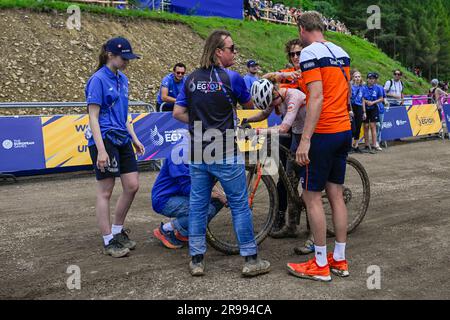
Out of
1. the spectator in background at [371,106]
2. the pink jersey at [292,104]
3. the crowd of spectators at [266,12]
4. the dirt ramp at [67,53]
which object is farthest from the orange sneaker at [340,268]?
the crowd of spectators at [266,12]

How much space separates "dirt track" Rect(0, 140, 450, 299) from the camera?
4.04m

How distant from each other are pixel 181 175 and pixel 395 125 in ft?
40.3

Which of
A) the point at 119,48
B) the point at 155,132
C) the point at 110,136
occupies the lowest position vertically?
the point at 155,132

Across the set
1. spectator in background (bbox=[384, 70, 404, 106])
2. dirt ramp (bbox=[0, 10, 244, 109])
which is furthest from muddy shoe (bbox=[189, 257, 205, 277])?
dirt ramp (bbox=[0, 10, 244, 109])

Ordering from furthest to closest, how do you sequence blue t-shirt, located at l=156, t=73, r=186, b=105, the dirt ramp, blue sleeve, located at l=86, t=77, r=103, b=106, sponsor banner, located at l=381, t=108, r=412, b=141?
the dirt ramp
sponsor banner, located at l=381, t=108, r=412, b=141
blue t-shirt, located at l=156, t=73, r=186, b=105
blue sleeve, located at l=86, t=77, r=103, b=106

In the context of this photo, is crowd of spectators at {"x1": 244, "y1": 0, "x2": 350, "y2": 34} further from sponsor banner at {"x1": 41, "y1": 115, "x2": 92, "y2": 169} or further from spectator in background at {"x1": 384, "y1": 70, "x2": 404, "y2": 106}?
sponsor banner at {"x1": 41, "y1": 115, "x2": 92, "y2": 169}

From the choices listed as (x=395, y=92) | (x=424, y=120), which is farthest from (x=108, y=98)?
(x=424, y=120)

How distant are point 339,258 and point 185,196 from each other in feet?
5.38

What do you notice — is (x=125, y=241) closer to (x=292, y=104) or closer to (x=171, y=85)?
(x=292, y=104)

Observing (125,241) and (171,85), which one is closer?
(125,241)

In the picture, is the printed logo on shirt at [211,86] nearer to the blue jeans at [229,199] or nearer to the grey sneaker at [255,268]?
the blue jeans at [229,199]

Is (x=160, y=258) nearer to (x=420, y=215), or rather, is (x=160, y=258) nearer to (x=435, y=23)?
(x=420, y=215)

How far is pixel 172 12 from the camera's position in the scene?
2880cm

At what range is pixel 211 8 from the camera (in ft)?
101
